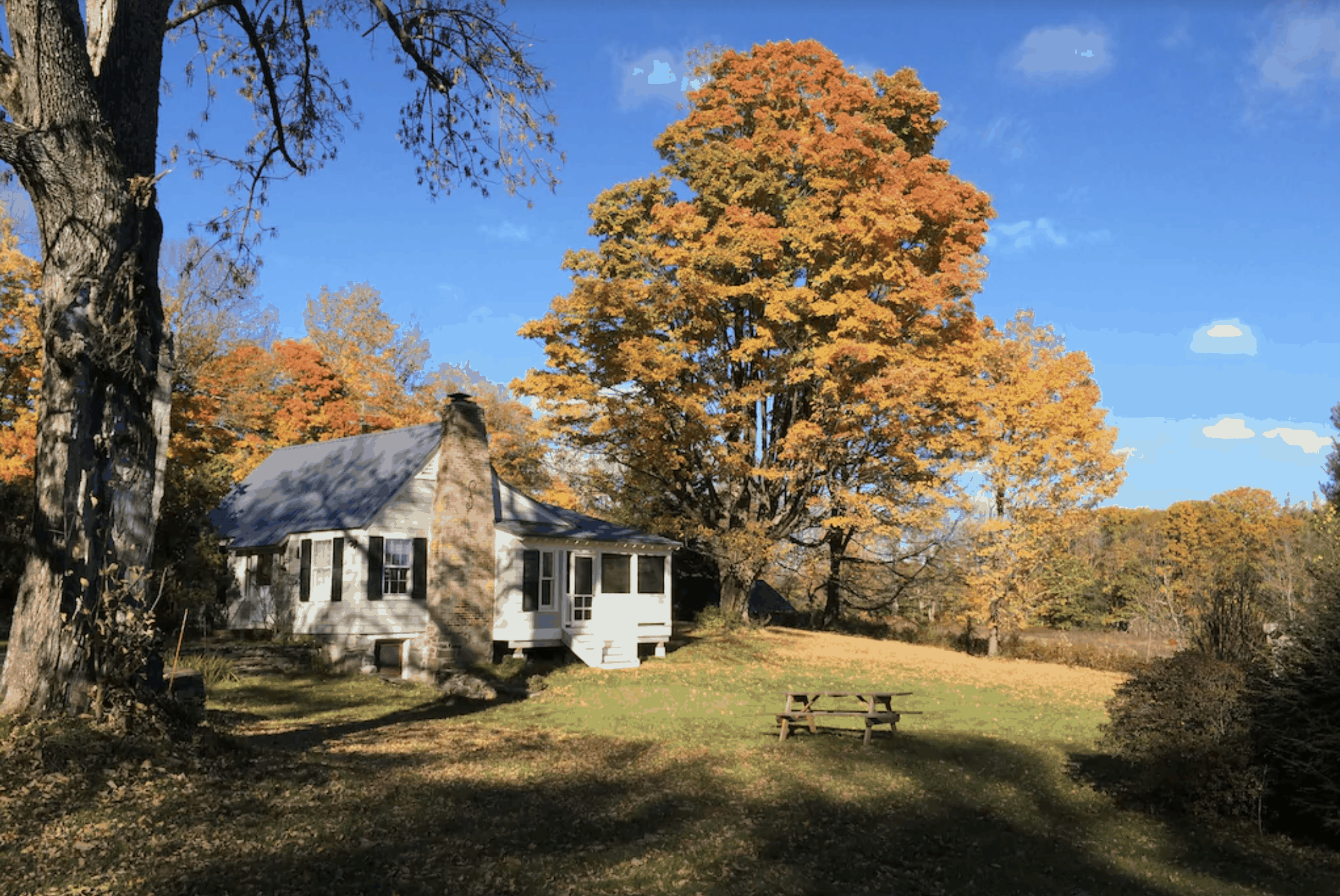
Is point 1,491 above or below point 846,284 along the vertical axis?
below

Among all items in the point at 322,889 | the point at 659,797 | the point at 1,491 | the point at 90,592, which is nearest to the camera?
the point at 322,889

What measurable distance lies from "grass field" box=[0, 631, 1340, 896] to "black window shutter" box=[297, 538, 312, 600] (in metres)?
6.92

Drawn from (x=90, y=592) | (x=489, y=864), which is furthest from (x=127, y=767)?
(x=489, y=864)

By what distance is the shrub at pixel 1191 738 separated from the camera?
1059 cm

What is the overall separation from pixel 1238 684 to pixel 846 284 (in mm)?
17628

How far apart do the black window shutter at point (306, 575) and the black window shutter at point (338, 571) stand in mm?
989

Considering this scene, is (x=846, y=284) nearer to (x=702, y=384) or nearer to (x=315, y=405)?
(x=702, y=384)

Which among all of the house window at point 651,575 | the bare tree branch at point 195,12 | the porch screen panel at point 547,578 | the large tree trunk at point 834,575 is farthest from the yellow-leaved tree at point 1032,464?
the bare tree branch at point 195,12

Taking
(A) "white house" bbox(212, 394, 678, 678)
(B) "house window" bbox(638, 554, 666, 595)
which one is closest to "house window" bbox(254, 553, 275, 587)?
(A) "white house" bbox(212, 394, 678, 678)

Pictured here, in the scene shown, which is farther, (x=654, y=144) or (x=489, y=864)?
(x=654, y=144)

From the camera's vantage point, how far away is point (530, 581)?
24.6m

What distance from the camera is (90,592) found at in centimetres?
898

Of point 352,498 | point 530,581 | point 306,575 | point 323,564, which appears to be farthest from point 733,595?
point 306,575

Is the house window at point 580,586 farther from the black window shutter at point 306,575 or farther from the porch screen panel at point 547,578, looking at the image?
the black window shutter at point 306,575
